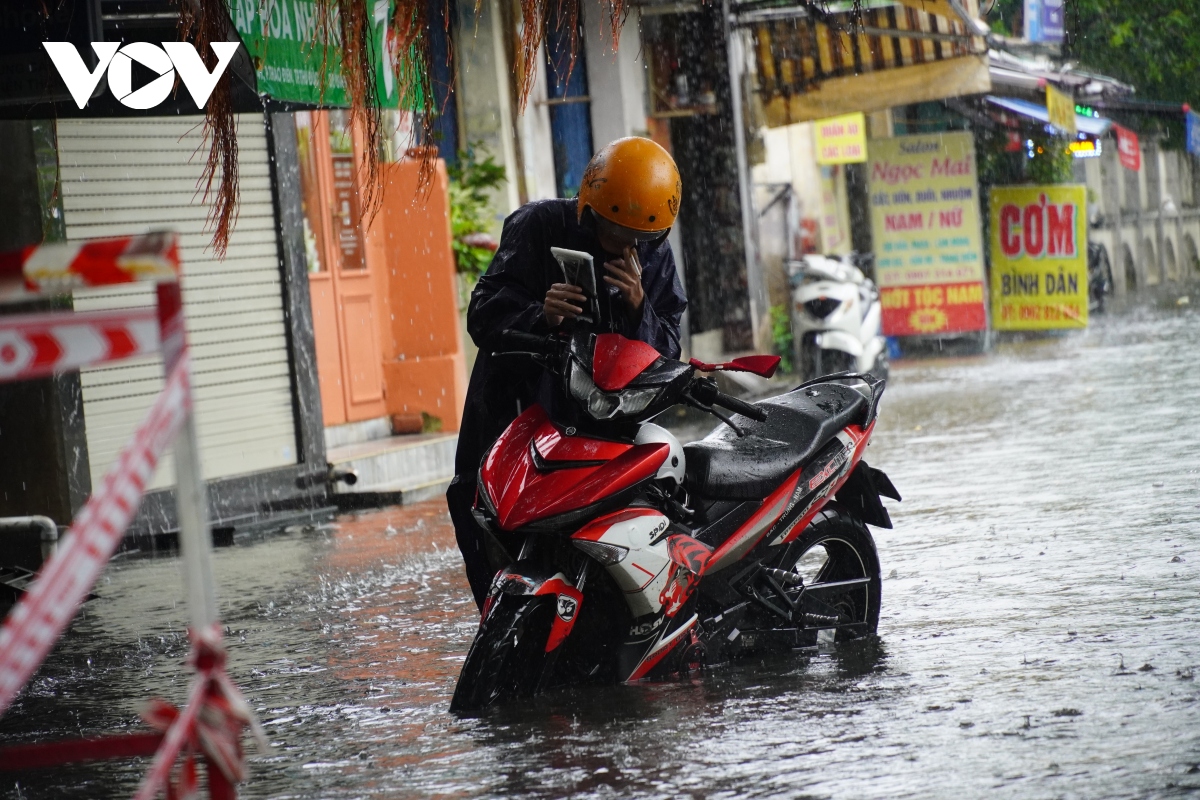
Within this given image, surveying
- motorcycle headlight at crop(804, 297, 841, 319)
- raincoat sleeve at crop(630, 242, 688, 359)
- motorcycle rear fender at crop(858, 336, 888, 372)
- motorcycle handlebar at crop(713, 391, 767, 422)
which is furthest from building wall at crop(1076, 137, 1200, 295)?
motorcycle handlebar at crop(713, 391, 767, 422)

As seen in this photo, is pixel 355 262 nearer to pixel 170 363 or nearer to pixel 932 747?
pixel 932 747

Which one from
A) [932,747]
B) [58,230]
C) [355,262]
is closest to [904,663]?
[932,747]

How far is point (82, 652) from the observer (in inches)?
263

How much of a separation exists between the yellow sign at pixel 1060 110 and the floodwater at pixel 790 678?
11.7 meters

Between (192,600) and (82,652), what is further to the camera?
(82,652)

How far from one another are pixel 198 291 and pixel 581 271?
6.41m

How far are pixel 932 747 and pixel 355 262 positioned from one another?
957 cm

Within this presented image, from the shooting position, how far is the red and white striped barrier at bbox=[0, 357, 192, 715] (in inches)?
92.5

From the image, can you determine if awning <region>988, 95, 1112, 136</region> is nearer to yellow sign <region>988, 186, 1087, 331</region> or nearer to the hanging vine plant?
yellow sign <region>988, 186, 1087, 331</region>

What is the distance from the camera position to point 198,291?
10.5 meters

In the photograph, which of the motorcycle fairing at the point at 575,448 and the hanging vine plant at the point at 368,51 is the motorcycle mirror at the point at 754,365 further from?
the hanging vine plant at the point at 368,51

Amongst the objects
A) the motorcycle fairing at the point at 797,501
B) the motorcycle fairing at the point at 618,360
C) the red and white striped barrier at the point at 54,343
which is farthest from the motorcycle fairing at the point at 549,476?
the red and white striped barrier at the point at 54,343

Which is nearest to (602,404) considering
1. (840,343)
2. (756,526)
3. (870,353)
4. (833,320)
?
(756,526)

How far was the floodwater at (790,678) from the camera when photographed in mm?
4090
